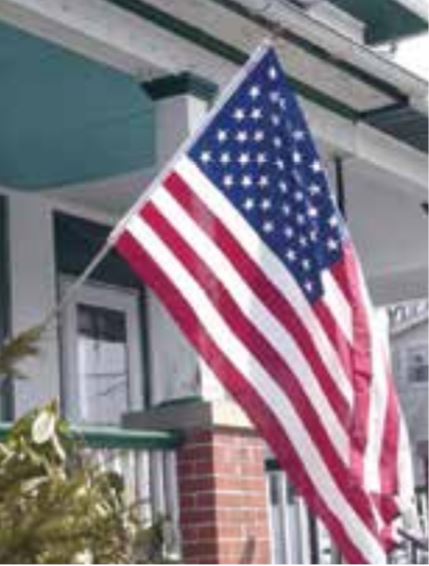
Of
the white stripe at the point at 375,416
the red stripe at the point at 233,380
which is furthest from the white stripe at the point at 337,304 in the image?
the red stripe at the point at 233,380

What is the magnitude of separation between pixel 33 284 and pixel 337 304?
483cm

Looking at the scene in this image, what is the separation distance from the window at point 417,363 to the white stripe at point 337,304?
26354 millimetres

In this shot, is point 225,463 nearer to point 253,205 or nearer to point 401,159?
point 253,205

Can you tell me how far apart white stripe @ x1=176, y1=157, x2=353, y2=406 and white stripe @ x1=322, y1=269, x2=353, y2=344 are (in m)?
0.10

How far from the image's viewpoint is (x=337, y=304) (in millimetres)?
7488

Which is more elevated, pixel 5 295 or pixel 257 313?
pixel 5 295

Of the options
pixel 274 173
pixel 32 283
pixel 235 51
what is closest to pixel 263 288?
pixel 274 173

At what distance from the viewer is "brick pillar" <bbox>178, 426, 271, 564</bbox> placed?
338 inches

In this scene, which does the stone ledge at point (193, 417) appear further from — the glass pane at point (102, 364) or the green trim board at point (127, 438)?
the glass pane at point (102, 364)

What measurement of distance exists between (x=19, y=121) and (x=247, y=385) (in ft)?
12.3

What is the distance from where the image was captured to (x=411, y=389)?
3353 centimetres

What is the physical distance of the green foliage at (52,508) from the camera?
566cm

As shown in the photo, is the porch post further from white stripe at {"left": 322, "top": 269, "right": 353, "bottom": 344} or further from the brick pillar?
white stripe at {"left": 322, "top": 269, "right": 353, "bottom": 344}

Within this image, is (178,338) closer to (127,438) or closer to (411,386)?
(127,438)
